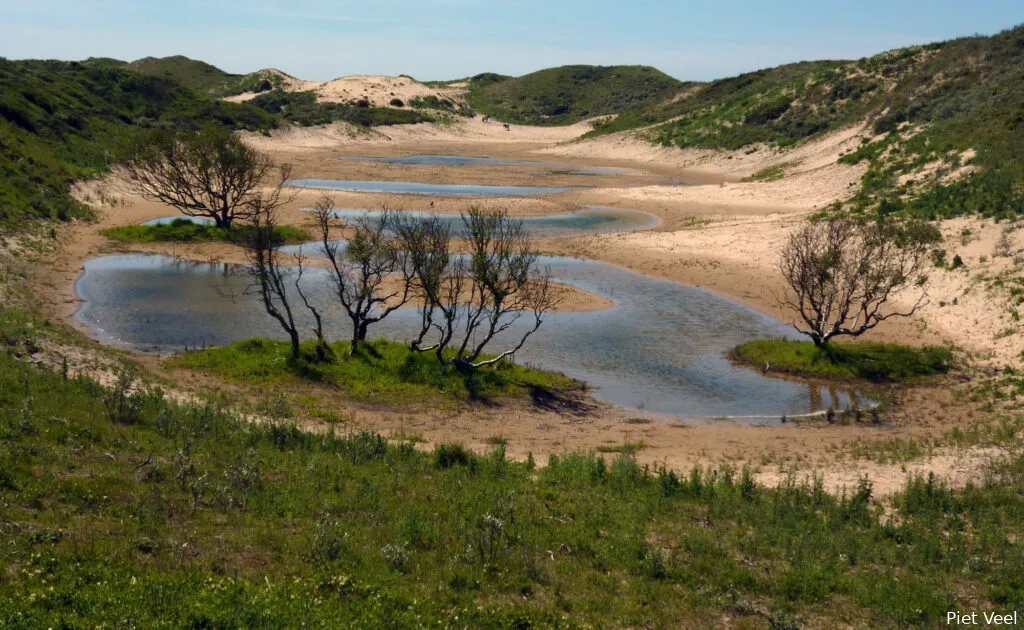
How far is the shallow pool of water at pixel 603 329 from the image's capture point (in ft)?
85.5

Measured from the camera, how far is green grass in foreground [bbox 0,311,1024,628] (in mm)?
9516

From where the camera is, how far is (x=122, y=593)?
887 centimetres

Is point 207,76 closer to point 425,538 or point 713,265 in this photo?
point 713,265

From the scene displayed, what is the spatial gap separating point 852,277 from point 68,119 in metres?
68.4

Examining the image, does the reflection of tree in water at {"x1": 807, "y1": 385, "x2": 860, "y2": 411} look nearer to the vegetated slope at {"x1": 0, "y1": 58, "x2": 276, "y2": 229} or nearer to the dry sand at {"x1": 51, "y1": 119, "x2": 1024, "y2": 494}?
the dry sand at {"x1": 51, "y1": 119, "x2": 1024, "y2": 494}

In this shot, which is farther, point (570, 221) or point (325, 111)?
point (325, 111)

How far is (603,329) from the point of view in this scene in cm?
3309

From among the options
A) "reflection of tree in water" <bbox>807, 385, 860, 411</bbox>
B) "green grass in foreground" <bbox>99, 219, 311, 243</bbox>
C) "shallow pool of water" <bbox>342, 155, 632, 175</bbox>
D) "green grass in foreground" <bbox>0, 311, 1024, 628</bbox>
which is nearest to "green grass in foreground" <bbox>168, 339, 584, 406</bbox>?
"green grass in foreground" <bbox>0, 311, 1024, 628</bbox>

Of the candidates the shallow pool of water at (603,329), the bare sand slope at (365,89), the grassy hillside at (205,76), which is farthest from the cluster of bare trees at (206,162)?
the grassy hillside at (205,76)

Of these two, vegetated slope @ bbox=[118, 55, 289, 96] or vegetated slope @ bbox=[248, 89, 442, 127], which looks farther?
vegetated slope @ bbox=[118, 55, 289, 96]

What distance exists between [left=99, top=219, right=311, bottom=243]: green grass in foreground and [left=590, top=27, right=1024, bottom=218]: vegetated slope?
35.6 meters

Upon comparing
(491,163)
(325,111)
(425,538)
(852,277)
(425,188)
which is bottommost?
(425,538)

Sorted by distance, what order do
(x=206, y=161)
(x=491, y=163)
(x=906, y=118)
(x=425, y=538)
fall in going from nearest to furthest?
(x=425, y=538)
(x=206, y=161)
(x=906, y=118)
(x=491, y=163)

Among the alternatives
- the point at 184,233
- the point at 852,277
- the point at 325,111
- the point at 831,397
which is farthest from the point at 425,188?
the point at 325,111
